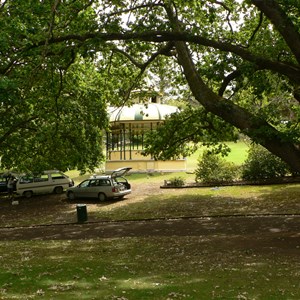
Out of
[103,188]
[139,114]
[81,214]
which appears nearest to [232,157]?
[139,114]

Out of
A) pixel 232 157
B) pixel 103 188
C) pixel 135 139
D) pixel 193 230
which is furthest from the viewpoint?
pixel 232 157

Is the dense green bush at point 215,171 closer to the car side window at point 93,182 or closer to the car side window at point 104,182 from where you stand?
the car side window at point 104,182

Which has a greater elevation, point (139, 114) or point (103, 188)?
point (139, 114)

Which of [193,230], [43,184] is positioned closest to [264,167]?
[193,230]

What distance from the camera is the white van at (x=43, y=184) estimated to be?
3288 cm

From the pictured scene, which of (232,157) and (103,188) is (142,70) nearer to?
(103,188)

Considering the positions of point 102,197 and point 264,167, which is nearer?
point 102,197

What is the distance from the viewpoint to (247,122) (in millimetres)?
12305

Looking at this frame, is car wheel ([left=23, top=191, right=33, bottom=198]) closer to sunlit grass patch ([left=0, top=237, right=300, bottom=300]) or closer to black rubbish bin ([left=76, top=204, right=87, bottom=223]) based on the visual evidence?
black rubbish bin ([left=76, top=204, right=87, bottom=223])

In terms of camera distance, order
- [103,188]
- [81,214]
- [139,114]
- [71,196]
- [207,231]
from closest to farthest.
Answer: [207,231] → [81,214] → [103,188] → [71,196] → [139,114]

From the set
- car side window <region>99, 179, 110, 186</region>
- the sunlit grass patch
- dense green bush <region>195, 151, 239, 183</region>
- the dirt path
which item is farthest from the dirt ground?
dense green bush <region>195, 151, 239, 183</region>

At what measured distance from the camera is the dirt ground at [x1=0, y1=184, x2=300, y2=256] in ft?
48.9

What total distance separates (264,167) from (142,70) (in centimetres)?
1722

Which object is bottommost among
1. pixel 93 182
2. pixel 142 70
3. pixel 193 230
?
pixel 193 230
